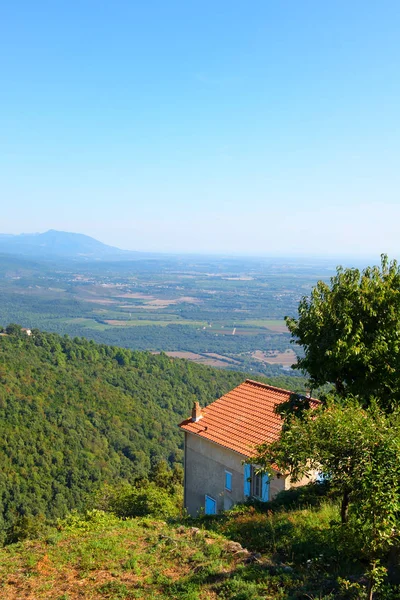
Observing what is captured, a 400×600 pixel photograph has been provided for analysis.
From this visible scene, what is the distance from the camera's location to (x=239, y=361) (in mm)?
144500

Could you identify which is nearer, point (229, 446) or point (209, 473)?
point (229, 446)

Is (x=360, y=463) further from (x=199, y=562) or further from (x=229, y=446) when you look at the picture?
(x=229, y=446)

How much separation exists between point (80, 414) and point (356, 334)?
45.1 m

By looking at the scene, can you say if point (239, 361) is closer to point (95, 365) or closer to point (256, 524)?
point (95, 365)

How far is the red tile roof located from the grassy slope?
4.75m

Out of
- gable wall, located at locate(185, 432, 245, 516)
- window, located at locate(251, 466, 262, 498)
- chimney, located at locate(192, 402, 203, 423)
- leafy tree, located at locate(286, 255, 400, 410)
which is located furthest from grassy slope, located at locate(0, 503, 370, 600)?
chimney, located at locate(192, 402, 203, 423)

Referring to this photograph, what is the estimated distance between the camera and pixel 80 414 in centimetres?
5106

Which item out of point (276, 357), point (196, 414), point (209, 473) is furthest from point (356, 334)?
point (276, 357)

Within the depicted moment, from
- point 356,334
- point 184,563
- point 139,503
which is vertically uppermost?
point 356,334

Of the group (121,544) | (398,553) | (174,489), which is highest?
(398,553)

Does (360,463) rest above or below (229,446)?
above

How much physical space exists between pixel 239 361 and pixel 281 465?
13792 centimetres

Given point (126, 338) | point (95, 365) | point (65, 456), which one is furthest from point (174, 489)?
point (126, 338)

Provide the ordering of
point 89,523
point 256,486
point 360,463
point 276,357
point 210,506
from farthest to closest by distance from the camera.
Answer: point 276,357 → point 210,506 → point 256,486 → point 89,523 → point 360,463
